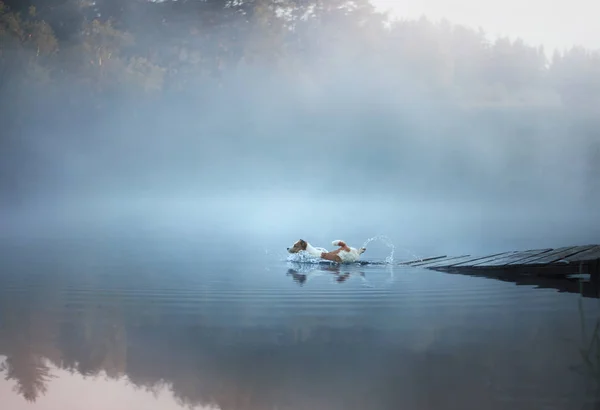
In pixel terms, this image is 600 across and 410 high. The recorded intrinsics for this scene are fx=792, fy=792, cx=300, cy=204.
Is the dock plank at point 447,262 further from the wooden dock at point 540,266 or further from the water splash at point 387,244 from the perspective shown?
the water splash at point 387,244

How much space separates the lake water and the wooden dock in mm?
248

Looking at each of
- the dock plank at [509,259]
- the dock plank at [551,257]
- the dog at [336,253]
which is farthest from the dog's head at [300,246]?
the dock plank at [551,257]

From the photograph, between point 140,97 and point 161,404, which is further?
point 140,97

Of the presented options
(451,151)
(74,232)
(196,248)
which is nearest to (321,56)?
(451,151)

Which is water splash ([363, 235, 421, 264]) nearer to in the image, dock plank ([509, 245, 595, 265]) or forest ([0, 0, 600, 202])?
dock plank ([509, 245, 595, 265])

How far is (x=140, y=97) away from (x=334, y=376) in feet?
79.8

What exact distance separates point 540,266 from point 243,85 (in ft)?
76.0

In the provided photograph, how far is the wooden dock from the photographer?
7.02 metres

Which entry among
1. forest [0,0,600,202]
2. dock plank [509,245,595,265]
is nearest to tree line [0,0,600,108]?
forest [0,0,600,202]

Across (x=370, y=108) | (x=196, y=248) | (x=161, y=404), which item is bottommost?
(x=161, y=404)

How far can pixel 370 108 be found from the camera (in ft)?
105

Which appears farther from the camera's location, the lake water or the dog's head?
the dog's head

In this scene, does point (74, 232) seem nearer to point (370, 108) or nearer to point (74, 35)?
point (74, 35)

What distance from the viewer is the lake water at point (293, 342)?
12.4 feet
